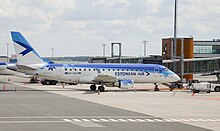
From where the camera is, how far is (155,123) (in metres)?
24.3

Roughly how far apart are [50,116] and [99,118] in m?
2.84

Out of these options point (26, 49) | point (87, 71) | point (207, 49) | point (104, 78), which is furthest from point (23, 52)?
point (207, 49)

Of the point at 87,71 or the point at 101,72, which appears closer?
the point at 87,71

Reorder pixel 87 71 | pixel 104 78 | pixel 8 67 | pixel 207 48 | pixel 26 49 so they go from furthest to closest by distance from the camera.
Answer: pixel 207 48 → pixel 8 67 → pixel 87 71 → pixel 104 78 → pixel 26 49

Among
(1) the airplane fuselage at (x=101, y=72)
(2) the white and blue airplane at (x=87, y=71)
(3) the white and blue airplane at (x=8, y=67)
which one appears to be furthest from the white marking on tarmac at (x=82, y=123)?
(3) the white and blue airplane at (x=8, y=67)

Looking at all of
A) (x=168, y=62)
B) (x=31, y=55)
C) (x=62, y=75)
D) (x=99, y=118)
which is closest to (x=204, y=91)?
(x=62, y=75)

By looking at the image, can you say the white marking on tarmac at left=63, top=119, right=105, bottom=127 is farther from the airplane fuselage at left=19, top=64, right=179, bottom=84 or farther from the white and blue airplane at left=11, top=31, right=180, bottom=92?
the airplane fuselage at left=19, top=64, right=179, bottom=84

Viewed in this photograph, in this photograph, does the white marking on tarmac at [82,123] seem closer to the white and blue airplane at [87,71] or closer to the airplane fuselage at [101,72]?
the white and blue airplane at [87,71]

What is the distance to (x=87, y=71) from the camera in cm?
5909

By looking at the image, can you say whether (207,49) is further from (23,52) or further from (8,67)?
(23,52)

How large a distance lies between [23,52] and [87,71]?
8.11m

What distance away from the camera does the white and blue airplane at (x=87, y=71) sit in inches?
2247

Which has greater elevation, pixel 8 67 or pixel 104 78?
pixel 8 67

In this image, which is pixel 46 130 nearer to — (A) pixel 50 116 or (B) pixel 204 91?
(A) pixel 50 116
